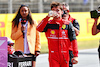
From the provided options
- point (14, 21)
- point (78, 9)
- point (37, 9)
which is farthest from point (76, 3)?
point (14, 21)

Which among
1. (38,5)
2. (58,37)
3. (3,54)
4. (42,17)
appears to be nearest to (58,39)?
(58,37)

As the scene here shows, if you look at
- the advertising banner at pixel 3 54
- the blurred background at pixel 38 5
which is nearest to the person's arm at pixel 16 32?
the advertising banner at pixel 3 54

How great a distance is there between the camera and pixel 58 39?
20.0 feet

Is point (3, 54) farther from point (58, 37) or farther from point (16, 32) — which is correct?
point (16, 32)

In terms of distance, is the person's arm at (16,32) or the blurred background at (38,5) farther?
the blurred background at (38,5)

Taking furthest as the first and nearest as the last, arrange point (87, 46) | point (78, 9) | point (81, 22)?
point (78, 9) → point (81, 22) → point (87, 46)

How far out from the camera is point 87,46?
18.1m

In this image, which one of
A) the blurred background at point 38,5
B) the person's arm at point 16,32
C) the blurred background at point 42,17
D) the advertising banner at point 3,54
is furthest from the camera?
the blurred background at point 38,5

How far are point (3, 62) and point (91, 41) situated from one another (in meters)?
14.4

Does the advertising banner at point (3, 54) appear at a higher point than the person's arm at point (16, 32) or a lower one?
lower

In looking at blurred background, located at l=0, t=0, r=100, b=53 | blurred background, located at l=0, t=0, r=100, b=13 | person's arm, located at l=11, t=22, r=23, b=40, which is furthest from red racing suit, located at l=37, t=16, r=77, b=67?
blurred background, located at l=0, t=0, r=100, b=13

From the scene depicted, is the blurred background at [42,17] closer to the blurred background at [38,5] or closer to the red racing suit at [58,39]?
the blurred background at [38,5]

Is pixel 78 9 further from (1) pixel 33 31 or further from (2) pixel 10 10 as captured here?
(1) pixel 33 31

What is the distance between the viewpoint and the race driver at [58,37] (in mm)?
6039
